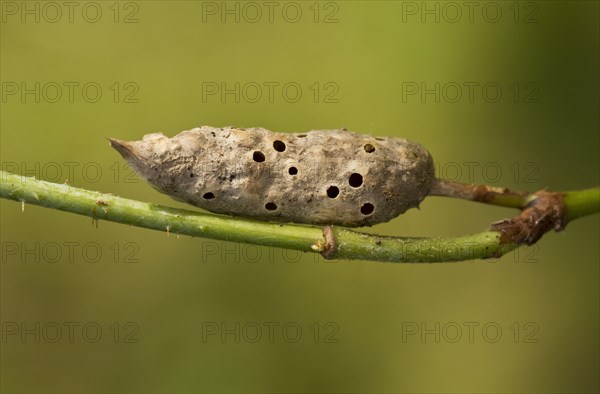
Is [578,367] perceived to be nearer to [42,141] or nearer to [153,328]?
[153,328]

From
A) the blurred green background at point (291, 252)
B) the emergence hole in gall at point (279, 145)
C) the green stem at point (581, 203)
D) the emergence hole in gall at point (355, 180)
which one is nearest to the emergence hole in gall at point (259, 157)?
the emergence hole in gall at point (279, 145)

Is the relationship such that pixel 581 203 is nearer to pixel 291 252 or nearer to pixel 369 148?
pixel 369 148

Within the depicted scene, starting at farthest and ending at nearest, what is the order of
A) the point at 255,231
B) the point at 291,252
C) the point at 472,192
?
the point at 291,252 < the point at 472,192 < the point at 255,231

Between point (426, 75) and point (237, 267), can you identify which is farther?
point (426, 75)

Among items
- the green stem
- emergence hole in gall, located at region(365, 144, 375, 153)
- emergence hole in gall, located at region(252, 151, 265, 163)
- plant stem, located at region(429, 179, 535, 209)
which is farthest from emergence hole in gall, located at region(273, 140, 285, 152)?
the green stem

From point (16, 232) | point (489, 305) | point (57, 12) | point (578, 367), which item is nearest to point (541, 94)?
point (489, 305)

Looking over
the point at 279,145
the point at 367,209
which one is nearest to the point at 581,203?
the point at 367,209

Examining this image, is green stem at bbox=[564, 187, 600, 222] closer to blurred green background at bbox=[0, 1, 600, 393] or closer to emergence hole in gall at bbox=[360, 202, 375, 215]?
emergence hole in gall at bbox=[360, 202, 375, 215]

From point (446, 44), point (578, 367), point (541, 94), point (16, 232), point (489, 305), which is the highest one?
point (446, 44)
